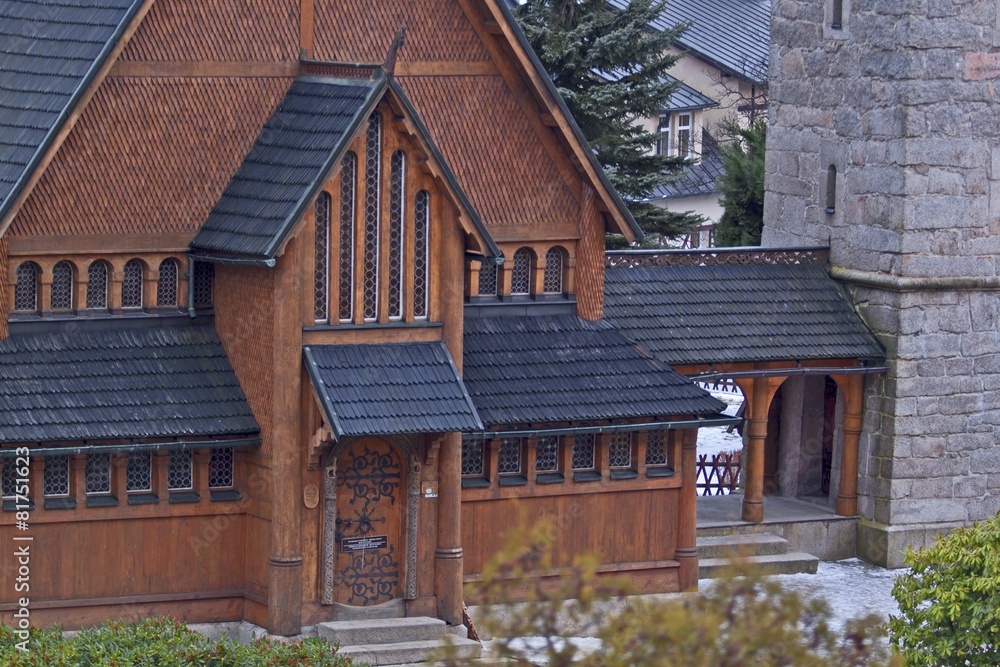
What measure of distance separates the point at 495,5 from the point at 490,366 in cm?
386

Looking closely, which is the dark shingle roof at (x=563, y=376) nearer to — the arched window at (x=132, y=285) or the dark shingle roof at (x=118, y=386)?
the dark shingle roof at (x=118, y=386)

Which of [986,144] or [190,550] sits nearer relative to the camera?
[190,550]

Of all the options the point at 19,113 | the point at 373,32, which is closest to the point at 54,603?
the point at 19,113

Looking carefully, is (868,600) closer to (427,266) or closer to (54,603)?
(427,266)

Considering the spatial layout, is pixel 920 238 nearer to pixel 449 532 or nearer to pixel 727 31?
pixel 449 532

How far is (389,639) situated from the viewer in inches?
904

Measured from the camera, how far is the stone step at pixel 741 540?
27.1 metres

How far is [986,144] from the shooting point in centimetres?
2777

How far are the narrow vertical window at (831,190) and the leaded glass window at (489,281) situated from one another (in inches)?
223

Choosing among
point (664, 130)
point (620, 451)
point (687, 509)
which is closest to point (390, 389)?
point (620, 451)

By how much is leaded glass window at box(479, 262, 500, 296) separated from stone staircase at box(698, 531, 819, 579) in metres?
4.23

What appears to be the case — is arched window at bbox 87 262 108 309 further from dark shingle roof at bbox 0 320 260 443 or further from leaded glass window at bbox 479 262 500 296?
leaded glass window at bbox 479 262 500 296

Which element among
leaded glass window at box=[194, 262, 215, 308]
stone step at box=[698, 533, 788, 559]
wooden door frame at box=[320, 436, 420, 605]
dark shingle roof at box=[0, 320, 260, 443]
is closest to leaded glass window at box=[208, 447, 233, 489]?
dark shingle roof at box=[0, 320, 260, 443]

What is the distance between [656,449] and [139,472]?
19.3 ft
